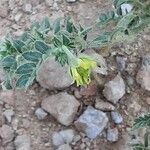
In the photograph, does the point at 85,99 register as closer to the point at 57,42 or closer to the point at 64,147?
the point at 64,147

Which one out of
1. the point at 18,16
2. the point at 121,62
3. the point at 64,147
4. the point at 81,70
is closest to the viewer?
the point at 81,70

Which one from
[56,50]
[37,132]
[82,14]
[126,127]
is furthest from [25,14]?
[56,50]

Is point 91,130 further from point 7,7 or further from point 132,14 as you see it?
point 7,7

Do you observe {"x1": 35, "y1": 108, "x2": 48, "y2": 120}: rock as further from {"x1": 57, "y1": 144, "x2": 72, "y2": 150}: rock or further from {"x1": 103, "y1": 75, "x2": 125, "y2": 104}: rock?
Answer: {"x1": 103, "y1": 75, "x2": 125, "y2": 104}: rock

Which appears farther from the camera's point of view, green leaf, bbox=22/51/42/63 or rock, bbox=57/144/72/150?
rock, bbox=57/144/72/150

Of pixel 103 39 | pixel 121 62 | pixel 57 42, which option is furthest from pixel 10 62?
pixel 121 62

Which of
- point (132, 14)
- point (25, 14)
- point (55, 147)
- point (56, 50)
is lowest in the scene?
point (55, 147)

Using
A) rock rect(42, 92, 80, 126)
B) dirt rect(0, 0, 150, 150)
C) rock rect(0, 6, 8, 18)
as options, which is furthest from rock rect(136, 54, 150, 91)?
rock rect(0, 6, 8, 18)
